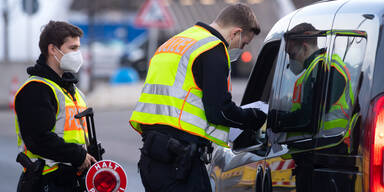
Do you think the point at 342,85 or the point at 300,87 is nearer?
the point at 342,85

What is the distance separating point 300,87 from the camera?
3.38 meters

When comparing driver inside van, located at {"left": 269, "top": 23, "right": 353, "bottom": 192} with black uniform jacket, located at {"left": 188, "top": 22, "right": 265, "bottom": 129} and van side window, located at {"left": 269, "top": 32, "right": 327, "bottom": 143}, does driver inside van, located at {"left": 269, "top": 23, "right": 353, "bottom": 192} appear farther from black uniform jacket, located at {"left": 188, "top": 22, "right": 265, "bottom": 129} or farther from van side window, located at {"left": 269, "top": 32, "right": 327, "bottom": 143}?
black uniform jacket, located at {"left": 188, "top": 22, "right": 265, "bottom": 129}

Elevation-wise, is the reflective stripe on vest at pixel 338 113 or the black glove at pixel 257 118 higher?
the reflective stripe on vest at pixel 338 113

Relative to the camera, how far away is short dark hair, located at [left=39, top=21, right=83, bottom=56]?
4.15m

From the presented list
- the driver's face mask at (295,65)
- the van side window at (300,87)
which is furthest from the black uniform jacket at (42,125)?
the driver's face mask at (295,65)

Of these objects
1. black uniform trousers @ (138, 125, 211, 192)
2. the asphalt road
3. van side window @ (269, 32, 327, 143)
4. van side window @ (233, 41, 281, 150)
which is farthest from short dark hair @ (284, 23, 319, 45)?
the asphalt road

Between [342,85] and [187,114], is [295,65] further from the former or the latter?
[187,114]

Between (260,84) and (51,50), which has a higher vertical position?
(51,50)

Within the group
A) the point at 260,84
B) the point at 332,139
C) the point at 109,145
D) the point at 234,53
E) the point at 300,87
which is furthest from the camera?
the point at 109,145

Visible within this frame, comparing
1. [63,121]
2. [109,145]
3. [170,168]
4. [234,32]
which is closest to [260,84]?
[234,32]

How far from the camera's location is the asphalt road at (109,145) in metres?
8.59

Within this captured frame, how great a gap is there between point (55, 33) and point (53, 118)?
53 centimetres

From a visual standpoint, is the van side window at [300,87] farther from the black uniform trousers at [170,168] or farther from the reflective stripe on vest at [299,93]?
the black uniform trousers at [170,168]

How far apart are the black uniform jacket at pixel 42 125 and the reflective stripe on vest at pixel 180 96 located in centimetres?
50
